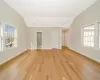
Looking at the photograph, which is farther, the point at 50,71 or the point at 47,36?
the point at 47,36

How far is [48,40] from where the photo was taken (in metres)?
10.3

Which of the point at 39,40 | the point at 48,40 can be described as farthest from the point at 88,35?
the point at 39,40

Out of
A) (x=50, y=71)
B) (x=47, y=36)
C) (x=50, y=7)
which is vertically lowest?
(x=50, y=71)

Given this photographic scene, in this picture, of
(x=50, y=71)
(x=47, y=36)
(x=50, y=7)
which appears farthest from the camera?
(x=47, y=36)

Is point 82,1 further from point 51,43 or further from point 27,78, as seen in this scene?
point 51,43

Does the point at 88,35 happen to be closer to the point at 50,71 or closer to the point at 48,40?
the point at 50,71

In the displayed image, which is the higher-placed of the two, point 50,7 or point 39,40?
point 50,7

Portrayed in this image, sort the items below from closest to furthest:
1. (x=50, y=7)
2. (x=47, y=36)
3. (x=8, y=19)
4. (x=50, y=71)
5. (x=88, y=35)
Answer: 1. (x=50, y=71)
2. (x=8, y=19)
3. (x=50, y=7)
4. (x=88, y=35)
5. (x=47, y=36)

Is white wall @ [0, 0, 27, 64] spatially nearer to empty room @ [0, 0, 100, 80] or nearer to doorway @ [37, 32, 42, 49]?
empty room @ [0, 0, 100, 80]

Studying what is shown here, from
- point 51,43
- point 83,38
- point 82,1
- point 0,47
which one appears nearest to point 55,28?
point 51,43

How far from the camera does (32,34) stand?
1026 cm

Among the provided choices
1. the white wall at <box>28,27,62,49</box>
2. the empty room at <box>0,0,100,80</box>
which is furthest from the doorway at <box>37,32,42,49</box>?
the white wall at <box>28,27,62,49</box>

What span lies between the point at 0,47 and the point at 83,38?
481 centimetres

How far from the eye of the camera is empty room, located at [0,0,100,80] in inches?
137
